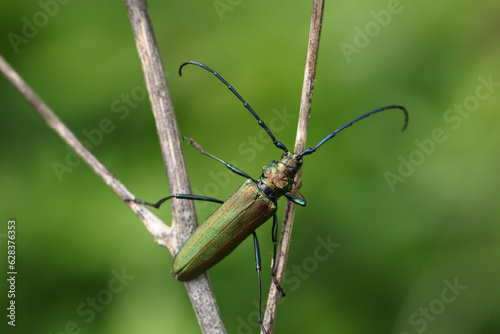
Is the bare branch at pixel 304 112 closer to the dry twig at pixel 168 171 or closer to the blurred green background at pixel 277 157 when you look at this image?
the dry twig at pixel 168 171

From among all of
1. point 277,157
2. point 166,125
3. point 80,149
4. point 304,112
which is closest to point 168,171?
point 166,125

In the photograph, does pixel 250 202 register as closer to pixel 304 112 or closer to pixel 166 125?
pixel 166 125

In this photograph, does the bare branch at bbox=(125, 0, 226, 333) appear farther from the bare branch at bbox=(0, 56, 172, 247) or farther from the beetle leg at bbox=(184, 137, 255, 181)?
the beetle leg at bbox=(184, 137, 255, 181)

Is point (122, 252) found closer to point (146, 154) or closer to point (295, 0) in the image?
point (146, 154)

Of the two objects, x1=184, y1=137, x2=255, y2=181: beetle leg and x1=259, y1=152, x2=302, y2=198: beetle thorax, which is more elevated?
x1=184, y1=137, x2=255, y2=181: beetle leg

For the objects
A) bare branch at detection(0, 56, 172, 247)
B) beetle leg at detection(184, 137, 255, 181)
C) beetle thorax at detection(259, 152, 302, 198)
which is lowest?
beetle thorax at detection(259, 152, 302, 198)

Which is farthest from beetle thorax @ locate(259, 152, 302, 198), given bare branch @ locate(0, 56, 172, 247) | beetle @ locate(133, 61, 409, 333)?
bare branch @ locate(0, 56, 172, 247)
